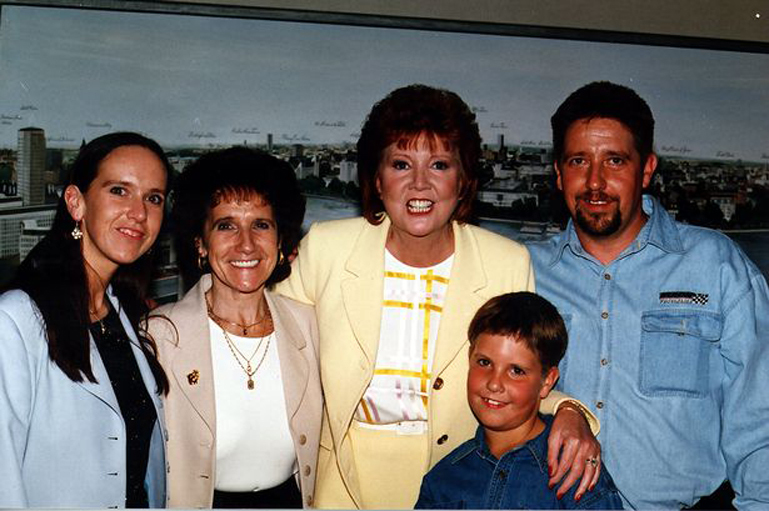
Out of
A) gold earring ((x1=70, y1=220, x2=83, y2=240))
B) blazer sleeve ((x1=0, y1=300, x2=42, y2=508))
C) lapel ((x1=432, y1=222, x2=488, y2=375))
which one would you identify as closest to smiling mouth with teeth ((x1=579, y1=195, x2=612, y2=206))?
lapel ((x1=432, y1=222, x2=488, y2=375))

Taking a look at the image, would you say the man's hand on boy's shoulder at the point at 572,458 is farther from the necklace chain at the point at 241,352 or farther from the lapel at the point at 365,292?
the necklace chain at the point at 241,352

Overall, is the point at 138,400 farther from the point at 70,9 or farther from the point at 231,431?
the point at 70,9

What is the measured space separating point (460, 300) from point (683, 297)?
63 cm

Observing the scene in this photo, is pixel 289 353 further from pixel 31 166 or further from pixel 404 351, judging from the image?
pixel 31 166

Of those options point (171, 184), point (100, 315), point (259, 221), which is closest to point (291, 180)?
point (259, 221)

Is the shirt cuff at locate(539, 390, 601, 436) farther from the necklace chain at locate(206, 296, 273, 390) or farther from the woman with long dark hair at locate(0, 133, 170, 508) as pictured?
the woman with long dark hair at locate(0, 133, 170, 508)

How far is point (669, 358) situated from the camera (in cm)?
210

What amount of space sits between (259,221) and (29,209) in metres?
0.67

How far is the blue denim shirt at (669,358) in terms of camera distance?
2.06m

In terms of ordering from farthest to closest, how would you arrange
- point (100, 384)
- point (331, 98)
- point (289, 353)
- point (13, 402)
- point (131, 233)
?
1. point (331, 98)
2. point (289, 353)
3. point (131, 233)
4. point (100, 384)
5. point (13, 402)

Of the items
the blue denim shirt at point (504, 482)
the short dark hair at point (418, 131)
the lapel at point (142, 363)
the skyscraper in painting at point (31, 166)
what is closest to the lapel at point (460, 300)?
the short dark hair at point (418, 131)

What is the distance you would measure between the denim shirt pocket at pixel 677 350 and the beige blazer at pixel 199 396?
956 mm

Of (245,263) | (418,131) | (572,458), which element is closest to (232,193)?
(245,263)

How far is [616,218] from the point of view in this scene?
211 centimetres
